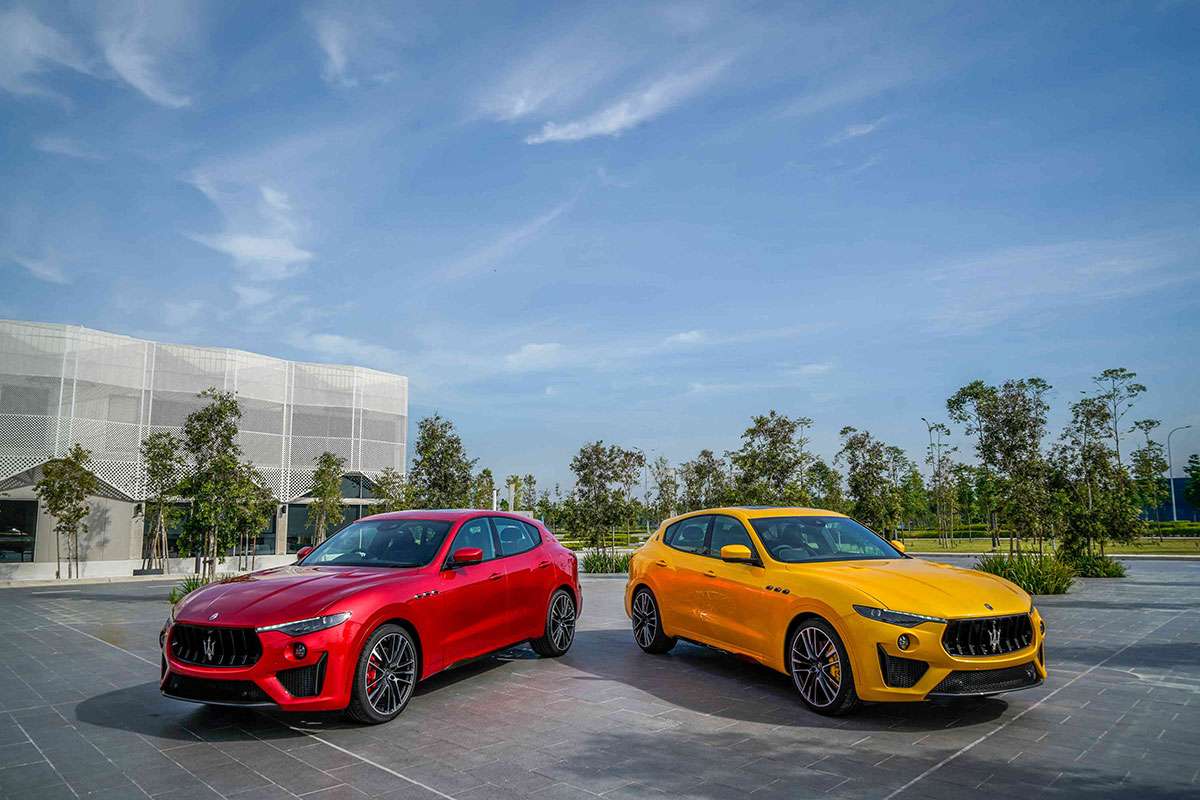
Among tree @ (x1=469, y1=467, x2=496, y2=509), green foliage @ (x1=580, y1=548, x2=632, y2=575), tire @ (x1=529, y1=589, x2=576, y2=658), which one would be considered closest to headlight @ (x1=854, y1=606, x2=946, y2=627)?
tire @ (x1=529, y1=589, x2=576, y2=658)

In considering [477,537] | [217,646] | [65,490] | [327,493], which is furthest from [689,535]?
[327,493]

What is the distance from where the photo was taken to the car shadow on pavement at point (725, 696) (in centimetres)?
625

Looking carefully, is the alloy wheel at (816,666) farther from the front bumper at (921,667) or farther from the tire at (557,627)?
the tire at (557,627)

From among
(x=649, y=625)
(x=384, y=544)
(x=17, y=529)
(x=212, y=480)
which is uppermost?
(x=212, y=480)

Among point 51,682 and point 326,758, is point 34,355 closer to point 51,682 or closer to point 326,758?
point 51,682

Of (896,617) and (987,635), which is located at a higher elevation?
(896,617)

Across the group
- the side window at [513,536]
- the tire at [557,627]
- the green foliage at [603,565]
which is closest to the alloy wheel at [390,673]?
the side window at [513,536]

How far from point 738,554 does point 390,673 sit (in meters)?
3.25

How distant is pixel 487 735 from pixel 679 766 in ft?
5.34

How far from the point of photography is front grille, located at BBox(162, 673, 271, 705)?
5.64m

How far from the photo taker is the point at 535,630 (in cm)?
859

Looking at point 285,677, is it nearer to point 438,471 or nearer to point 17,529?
point 438,471

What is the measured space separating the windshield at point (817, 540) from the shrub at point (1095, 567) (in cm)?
1555

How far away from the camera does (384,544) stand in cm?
757
